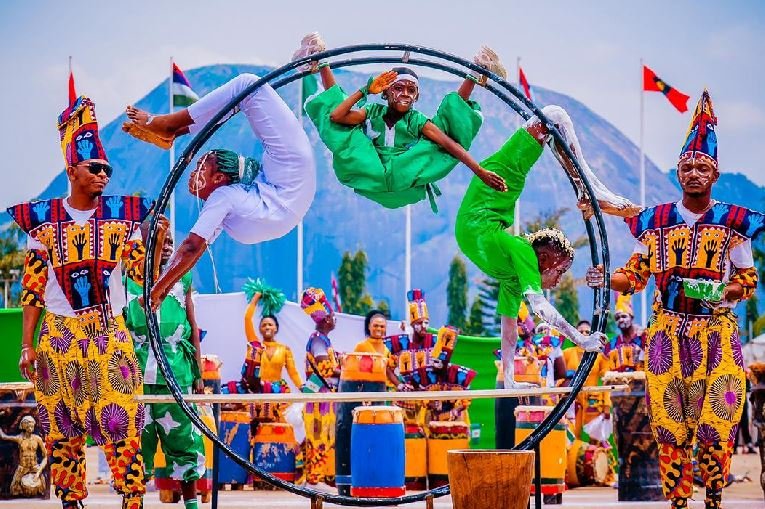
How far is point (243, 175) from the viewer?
742 centimetres

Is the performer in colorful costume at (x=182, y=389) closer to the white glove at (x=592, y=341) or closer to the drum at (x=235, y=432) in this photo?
the white glove at (x=592, y=341)

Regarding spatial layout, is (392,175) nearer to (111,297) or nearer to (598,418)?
(111,297)

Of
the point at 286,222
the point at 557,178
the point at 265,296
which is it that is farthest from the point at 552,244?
the point at 557,178

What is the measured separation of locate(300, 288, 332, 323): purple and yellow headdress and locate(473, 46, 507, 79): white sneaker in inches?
215

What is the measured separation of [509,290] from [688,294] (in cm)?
109

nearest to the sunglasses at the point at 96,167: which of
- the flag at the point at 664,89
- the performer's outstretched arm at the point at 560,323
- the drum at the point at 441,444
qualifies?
the performer's outstretched arm at the point at 560,323

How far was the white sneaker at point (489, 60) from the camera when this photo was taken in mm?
7473

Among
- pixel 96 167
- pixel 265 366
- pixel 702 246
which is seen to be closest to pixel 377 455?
pixel 702 246

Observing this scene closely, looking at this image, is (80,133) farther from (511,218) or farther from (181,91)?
(181,91)

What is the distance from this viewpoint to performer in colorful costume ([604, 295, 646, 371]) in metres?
13.5

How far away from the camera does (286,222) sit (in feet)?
24.1

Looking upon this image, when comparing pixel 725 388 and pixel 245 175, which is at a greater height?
pixel 245 175

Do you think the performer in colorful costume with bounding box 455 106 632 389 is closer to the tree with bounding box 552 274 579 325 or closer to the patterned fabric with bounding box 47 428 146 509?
the patterned fabric with bounding box 47 428 146 509

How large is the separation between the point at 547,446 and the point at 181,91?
6633 mm
